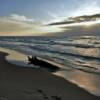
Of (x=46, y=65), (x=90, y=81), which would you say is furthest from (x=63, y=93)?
(x=46, y=65)

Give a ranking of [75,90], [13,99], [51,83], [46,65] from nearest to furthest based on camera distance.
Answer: [13,99] → [75,90] → [51,83] → [46,65]

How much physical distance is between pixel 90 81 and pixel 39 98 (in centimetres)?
588

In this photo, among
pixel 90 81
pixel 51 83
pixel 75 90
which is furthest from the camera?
pixel 90 81

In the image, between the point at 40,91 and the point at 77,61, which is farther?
the point at 77,61

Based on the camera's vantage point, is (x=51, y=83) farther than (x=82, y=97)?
Yes

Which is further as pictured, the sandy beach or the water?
the water

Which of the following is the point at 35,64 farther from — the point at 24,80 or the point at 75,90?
the point at 75,90

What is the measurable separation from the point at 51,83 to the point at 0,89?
10.4 feet

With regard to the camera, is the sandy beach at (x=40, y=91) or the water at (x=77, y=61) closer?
the sandy beach at (x=40, y=91)

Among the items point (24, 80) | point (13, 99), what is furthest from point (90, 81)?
point (13, 99)

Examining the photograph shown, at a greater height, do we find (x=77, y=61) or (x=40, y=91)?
(x=40, y=91)

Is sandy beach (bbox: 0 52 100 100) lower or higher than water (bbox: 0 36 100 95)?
higher

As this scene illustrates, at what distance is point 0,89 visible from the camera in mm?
9930

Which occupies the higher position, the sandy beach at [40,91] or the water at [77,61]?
the sandy beach at [40,91]
